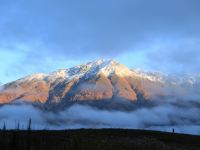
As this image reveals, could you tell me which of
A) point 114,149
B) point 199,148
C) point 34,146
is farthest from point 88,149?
point 199,148

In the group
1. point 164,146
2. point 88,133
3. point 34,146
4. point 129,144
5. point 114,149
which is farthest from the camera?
point 88,133

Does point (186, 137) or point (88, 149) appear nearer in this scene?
point (88, 149)

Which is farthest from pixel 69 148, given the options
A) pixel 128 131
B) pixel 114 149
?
pixel 128 131

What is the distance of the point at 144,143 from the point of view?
4159 cm

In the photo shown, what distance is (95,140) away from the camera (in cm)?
3631

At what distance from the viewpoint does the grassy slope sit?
2559cm

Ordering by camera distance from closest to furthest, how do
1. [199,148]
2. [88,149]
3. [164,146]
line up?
[88,149] < [164,146] < [199,148]

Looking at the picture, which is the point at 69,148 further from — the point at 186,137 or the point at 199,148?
the point at 186,137

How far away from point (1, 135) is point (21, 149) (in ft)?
8.02

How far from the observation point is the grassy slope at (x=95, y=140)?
25.6 meters

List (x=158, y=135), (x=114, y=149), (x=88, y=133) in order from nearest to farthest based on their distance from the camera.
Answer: (x=114, y=149)
(x=88, y=133)
(x=158, y=135)

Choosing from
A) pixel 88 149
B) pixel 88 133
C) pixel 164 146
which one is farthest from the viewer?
pixel 88 133

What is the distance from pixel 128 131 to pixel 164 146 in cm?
1140

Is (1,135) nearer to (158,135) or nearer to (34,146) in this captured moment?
(34,146)
